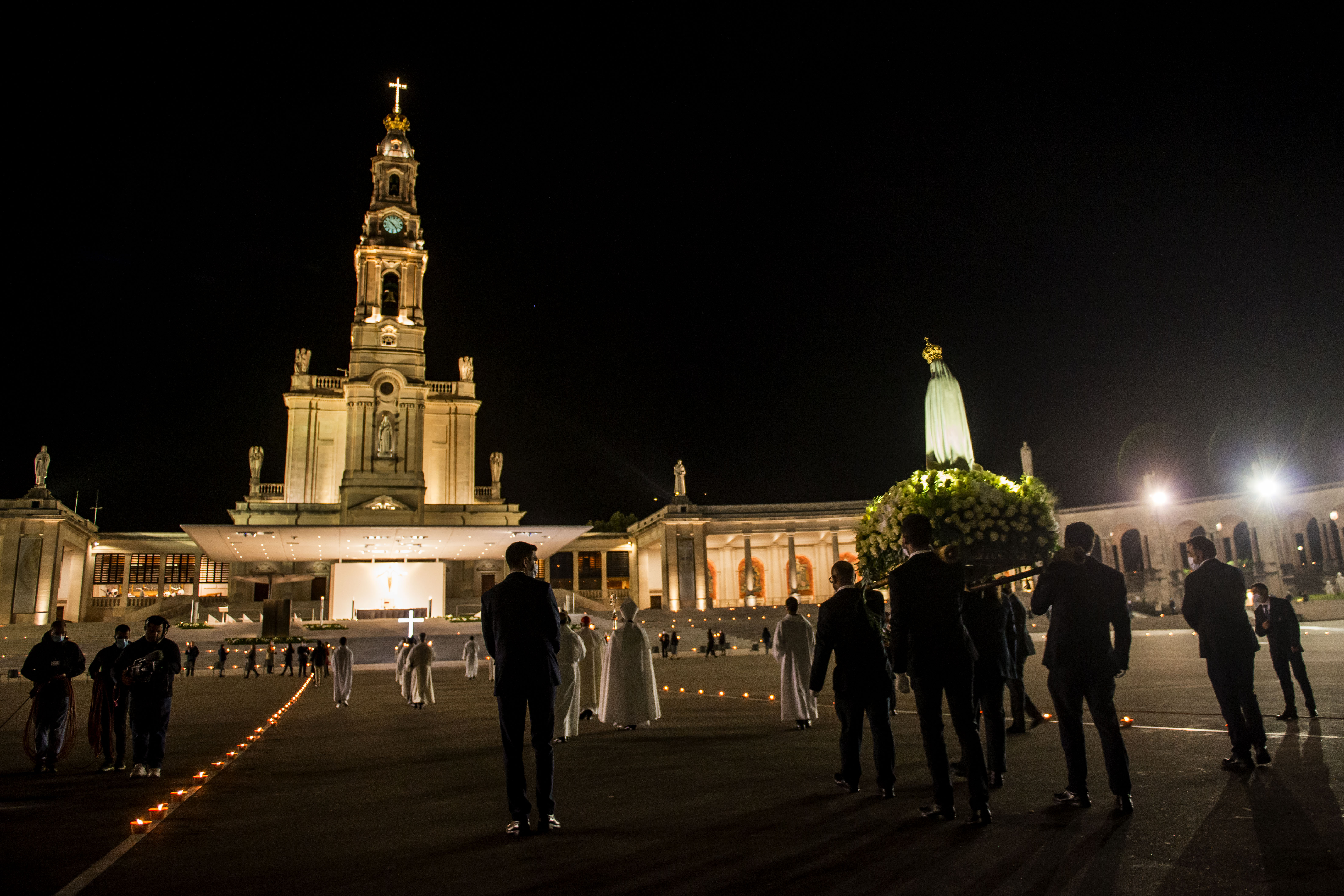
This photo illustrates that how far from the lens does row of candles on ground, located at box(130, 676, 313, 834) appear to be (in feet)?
18.6

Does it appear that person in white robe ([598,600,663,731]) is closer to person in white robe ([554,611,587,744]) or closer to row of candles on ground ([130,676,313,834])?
person in white robe ([554,611,587,744])

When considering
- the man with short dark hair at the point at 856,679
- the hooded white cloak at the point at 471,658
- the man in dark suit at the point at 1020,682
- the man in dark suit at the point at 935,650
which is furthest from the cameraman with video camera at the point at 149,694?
the hooded white cloak at the point at 471,658

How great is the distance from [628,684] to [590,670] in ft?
7.95

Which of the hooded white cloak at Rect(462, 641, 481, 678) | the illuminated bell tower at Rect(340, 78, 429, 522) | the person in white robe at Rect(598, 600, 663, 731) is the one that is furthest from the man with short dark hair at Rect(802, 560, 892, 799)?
the illuminated bell tower at Rect(340, 78, 429, 522)

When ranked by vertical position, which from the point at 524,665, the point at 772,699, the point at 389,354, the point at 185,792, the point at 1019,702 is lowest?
the point at 772,699

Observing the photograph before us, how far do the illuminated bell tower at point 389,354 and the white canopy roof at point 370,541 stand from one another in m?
3.38

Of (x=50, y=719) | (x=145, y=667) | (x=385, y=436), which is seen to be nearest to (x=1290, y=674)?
(x=145, y=667)

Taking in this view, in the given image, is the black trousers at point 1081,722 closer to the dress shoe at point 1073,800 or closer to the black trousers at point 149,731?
the dress shoe at point 1073,800

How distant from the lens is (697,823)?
523 cm

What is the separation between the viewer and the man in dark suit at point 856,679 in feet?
19.3

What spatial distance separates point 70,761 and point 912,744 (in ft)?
30.8

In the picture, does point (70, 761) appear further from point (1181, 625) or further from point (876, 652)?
point (1181, 625)

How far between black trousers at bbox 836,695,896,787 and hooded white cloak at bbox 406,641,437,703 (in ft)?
38.2

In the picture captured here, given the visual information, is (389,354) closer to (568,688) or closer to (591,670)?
(591,670)
